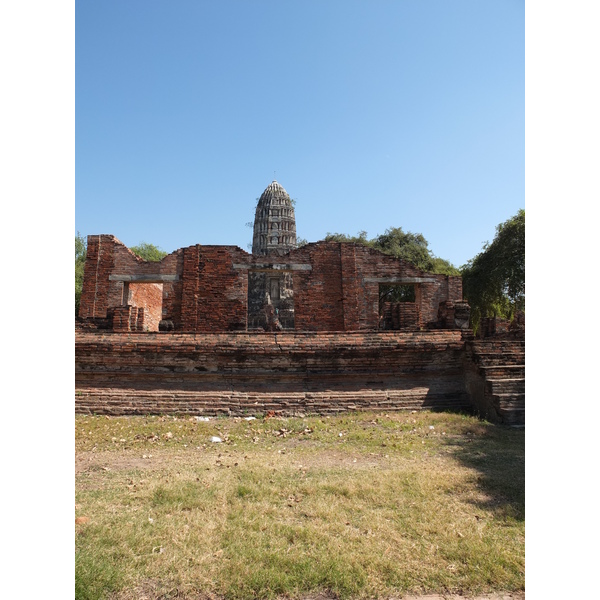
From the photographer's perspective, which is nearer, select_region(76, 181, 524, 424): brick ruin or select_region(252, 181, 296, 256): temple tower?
select_region(76, 181, 524, 424): brick ruin

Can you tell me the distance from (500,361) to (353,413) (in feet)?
8.58

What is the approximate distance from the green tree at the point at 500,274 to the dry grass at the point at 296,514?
1653 centimetres

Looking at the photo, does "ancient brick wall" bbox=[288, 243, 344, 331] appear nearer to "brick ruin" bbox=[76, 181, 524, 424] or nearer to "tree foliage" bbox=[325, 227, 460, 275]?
"brick ruin" bbox=[76, 181, 524, 424]

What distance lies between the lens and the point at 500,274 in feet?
67.6

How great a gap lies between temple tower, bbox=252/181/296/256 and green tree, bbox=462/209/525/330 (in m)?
20.3

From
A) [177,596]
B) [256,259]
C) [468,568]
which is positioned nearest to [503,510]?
[468,568]

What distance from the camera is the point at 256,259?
45.3 feet

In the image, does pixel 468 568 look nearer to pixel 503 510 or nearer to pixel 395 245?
pixel 503 510

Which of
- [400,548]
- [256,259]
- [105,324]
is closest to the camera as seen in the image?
[400,548]

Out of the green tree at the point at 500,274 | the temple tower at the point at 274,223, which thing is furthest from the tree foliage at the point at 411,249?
the temple tower at the point at 274,223

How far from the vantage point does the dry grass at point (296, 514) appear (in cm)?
251

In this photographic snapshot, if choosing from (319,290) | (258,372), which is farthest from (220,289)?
(258,372)

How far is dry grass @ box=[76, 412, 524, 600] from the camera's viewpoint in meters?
2.51

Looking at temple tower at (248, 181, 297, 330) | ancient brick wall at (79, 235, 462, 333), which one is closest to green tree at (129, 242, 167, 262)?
temple tower at (248, 181, 297, 330)
